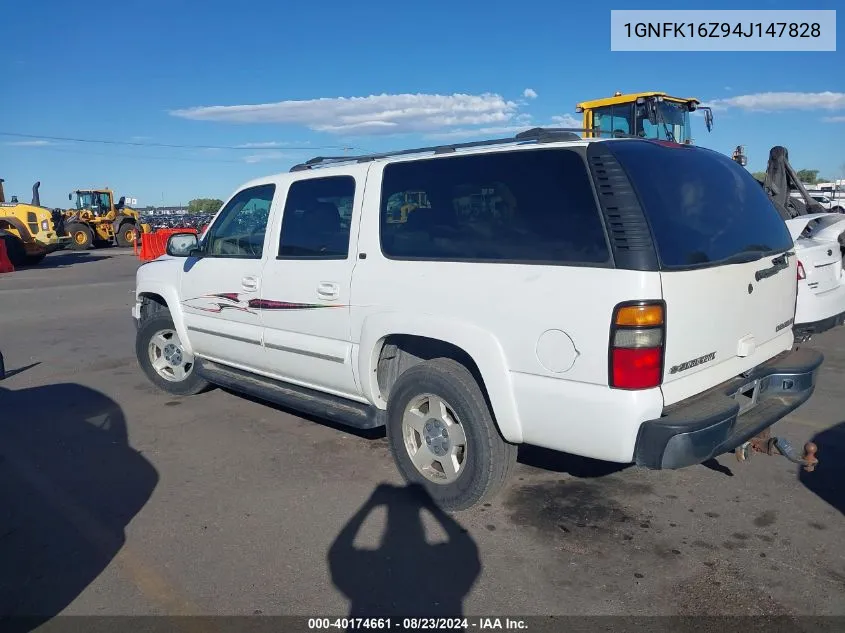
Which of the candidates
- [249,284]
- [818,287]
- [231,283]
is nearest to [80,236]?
[231,283]

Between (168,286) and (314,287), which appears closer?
(314,287)

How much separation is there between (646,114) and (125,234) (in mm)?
26291

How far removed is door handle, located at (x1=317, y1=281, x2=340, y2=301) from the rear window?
1.94m

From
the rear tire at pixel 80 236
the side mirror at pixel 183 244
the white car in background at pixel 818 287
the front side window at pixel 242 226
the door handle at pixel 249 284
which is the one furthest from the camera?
the rear tire at pixel 80 236

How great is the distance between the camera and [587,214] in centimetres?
337

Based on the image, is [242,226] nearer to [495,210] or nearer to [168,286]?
[168,286]

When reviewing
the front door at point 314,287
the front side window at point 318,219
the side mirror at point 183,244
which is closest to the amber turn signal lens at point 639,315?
the front door at point 314,287

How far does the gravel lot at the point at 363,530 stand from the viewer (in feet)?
10.5

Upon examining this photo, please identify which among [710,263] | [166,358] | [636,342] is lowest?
[166,358]

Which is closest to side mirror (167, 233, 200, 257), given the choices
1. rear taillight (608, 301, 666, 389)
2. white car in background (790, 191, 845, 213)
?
rear taillight (608, 301, 666, 389)

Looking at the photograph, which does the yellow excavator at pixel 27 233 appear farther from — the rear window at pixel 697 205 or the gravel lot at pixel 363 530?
the rear window at pixel 697 205

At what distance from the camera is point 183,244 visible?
5.90 metres

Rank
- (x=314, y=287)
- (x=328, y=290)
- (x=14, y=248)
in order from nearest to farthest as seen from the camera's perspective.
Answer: (x=328, y=290) → (x=314, y=287) → (x=14, y=248)

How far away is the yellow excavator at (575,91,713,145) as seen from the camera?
42.2 feet
